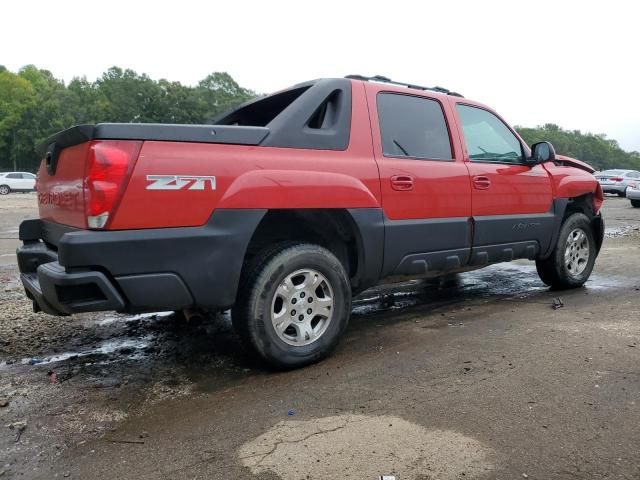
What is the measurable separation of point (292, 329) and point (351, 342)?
721mm

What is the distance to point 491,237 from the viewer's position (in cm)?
452

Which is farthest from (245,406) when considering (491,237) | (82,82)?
(82,82)

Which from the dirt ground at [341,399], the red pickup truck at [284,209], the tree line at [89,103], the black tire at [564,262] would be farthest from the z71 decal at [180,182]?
the tree line at [89,103]

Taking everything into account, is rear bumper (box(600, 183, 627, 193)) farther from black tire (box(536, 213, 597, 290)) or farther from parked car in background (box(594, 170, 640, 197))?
black tire (box(536, 213, 597, 290))

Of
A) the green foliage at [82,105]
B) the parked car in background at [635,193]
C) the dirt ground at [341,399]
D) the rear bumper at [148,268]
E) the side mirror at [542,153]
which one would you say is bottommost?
the dirt ground at [341,399]

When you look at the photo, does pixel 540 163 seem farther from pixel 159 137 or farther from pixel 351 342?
pixel 159 137

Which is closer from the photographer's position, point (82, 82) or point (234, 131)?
point (234, 131)

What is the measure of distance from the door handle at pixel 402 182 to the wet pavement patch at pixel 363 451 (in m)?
1.74

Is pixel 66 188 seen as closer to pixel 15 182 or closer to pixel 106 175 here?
pixel 106 175

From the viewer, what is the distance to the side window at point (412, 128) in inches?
152

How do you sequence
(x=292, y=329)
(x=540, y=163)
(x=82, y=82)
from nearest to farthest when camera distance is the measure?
(x=292, y=329) < (x=540, y=163) < (x=82, y=82)

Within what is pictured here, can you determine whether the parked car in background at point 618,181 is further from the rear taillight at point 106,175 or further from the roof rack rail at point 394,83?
Result: the rear taillight at point 106,175

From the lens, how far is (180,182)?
2.78 metres

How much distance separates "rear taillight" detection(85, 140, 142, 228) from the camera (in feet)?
8.65
